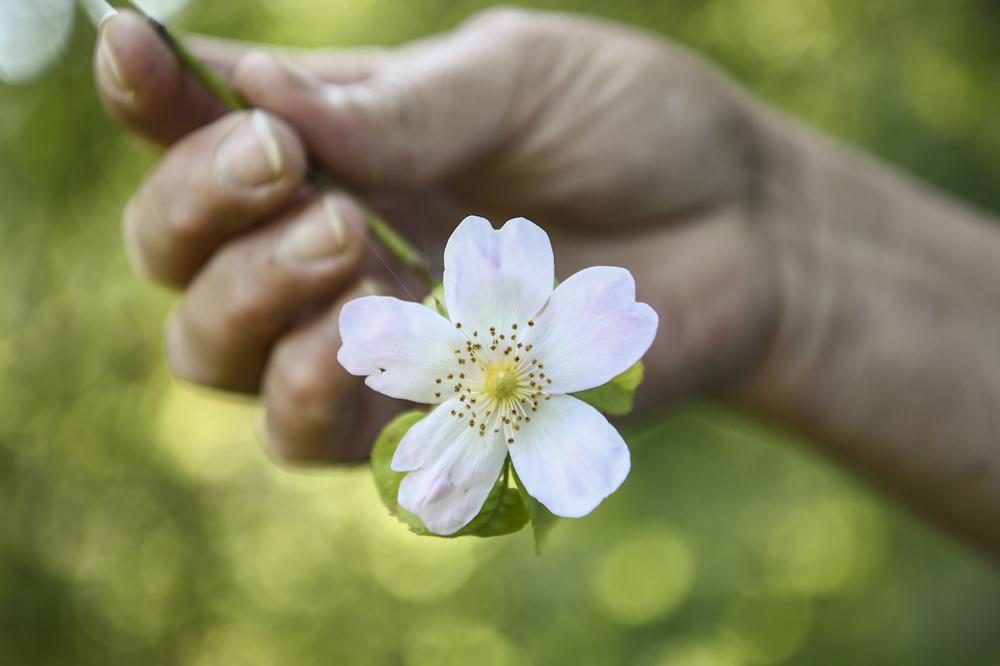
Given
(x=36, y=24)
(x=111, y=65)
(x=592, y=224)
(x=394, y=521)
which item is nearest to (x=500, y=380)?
(x=111, y=65)

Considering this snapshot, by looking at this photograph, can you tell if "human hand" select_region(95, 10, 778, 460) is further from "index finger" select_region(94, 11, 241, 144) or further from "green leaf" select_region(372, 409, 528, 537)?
"green leaf" select_region(372, 409, 528, 537)

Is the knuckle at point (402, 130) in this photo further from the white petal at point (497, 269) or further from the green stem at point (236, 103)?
the white petal at point (497, 269)

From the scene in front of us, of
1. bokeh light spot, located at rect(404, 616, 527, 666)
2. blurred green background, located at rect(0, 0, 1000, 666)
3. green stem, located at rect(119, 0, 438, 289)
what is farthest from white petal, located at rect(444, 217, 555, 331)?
bokeh light spot, located at rect(404, 616, 527, 666)

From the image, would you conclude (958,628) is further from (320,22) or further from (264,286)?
(320,22)

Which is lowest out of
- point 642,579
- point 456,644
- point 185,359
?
point 456,644

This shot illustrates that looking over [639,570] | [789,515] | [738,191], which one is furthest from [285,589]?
[738,191]

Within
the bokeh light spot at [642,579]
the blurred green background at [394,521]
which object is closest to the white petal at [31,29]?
the blurred green background at [394,521]

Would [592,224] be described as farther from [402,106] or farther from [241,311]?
[241,311]
